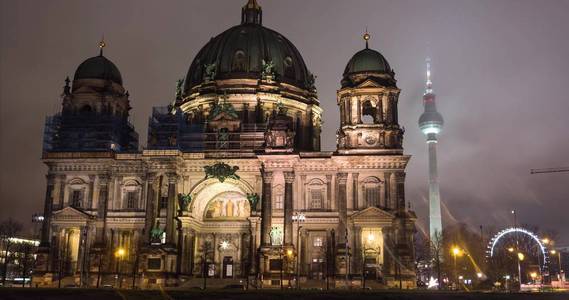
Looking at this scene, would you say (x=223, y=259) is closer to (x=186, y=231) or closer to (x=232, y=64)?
(x=186, y=231)

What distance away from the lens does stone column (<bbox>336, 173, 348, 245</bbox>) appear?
71250 mm

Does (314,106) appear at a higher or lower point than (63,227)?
higher

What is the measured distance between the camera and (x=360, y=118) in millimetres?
75562

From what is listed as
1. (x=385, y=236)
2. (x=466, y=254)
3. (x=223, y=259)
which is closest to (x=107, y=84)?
(x=223, y=259)

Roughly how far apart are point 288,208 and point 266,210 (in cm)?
233

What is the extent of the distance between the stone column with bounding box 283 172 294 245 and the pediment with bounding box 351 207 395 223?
6718mm

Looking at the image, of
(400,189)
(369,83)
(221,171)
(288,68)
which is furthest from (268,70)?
(400,189)

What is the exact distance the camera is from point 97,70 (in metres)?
83.0

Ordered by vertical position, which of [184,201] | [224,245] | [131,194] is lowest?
[224,245]

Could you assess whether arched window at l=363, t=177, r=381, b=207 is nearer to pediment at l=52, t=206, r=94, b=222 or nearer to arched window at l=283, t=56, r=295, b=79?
arched window at l=283, t=56, r=295, b=79

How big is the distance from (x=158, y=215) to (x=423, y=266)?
66.7 metres

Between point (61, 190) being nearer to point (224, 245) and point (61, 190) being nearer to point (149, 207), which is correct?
point (149, 207)

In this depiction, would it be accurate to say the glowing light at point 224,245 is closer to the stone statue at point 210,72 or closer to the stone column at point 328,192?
the stone column at point 328,192

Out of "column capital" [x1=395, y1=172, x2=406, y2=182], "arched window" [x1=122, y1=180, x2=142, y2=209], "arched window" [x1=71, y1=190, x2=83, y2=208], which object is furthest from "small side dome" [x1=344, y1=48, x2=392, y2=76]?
"arched window" [x1=71, y1=190, x2=83, y2=208]
